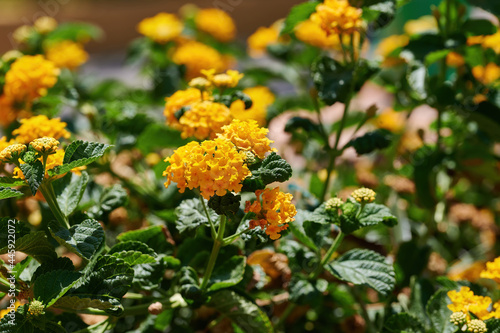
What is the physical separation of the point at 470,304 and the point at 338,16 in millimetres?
589

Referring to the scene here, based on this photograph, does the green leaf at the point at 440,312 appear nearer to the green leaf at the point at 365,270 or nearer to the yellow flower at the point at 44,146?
the green leaf at the point at 365,270

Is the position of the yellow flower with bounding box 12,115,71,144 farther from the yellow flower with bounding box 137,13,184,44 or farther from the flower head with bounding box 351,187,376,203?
the yellow flower with bounding box 137,13,184,44

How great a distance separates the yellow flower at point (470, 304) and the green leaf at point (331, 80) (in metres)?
0.44

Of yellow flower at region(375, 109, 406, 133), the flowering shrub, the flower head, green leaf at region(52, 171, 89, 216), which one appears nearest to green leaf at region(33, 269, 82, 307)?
the flowering shrub

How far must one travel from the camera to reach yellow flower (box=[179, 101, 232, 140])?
87 cm

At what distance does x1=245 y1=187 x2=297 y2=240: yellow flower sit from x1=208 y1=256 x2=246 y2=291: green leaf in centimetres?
16

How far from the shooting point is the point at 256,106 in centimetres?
145

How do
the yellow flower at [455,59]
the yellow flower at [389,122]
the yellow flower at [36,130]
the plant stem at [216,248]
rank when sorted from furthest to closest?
the yellow flower at [389,122]
the yellow flower at [455,59]
the yellow flower at [36,130]
the plant stem at [216,248]

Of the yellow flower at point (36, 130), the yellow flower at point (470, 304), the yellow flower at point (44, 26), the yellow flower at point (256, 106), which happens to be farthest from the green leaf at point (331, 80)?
the yellow flower at point (44, 26)

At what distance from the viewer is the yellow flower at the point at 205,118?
2.84 feet

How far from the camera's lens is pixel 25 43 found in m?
1.63

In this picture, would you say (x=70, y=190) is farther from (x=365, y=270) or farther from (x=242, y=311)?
(x=365, y=270)

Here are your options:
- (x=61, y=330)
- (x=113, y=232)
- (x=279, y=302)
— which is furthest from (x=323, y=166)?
(x=61, y=330)

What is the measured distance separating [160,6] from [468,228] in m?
3.63
